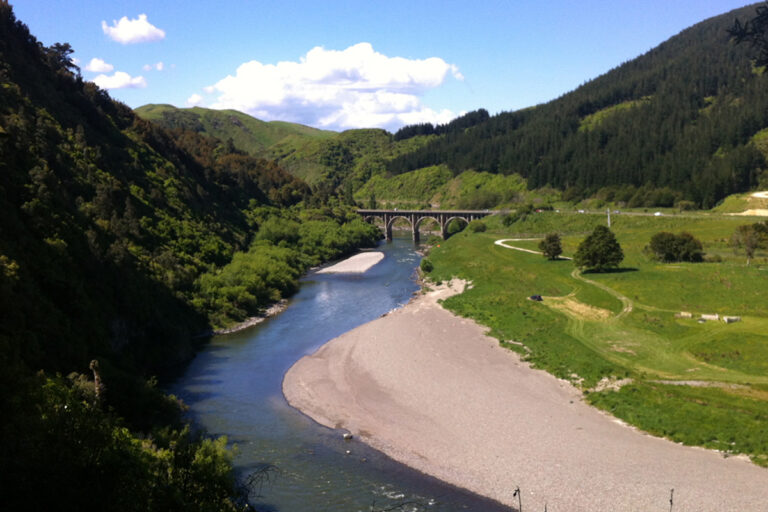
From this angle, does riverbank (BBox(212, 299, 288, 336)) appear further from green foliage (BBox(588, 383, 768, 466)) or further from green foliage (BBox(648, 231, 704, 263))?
green foliage (BBox(648, 231, 704, 263))

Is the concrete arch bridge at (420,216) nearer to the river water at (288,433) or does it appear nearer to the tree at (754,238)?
the tree at (754,238)

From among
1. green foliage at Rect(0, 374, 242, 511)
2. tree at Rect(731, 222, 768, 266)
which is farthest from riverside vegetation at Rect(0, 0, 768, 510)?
tree at Rect(731, 222, 768, 266)

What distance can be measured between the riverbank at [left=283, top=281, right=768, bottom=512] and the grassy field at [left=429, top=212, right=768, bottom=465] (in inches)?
89.2

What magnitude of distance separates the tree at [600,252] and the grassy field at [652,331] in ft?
7.03

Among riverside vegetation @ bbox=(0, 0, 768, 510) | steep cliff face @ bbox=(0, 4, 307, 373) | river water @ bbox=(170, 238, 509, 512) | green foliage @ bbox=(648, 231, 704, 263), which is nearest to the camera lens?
riverside vegetation @ bbox=(0, 0, 768, 510)

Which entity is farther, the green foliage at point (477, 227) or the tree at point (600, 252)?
the green foliage at point (477, 227)

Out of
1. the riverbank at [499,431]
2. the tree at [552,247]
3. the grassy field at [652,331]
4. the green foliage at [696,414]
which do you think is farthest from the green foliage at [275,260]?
the green foliage at [696,414]

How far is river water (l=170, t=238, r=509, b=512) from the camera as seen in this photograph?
3030 cm

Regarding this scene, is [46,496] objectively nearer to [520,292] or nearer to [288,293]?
[520,292]

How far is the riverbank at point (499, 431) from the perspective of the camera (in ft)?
96.1

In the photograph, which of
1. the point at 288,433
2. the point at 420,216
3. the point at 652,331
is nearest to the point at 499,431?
the point at 288,433

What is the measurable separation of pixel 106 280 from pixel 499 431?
3351 cm

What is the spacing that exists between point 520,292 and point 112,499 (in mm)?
62997

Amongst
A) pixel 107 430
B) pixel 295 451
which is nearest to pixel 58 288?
pixel 295 451
